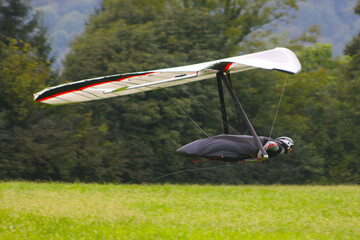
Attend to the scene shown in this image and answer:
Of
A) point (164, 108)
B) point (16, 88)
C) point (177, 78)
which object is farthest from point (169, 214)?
point (164, 108)

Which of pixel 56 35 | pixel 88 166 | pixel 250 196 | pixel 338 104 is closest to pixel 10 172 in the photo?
pixel 88 166

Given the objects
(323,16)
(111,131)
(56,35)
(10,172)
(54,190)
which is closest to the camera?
(54,190)

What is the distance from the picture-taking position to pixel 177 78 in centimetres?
782

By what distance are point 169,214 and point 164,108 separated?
1266cm

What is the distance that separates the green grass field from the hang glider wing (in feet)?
8.12

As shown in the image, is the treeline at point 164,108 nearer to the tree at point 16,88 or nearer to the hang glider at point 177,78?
the tree at point 16,88

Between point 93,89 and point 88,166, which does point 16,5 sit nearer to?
point 88,166

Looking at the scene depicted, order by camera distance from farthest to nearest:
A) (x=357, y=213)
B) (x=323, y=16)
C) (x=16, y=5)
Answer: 1. (x=323, y=16)
2. (x=16, y=5)
3. (x=357, y=213)

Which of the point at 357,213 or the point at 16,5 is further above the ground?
the point at 16,5

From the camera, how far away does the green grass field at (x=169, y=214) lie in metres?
8.52

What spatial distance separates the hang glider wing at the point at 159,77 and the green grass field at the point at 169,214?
247cm

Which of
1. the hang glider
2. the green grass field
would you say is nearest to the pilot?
the hang glider

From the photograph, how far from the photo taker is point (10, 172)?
1938 centimetres

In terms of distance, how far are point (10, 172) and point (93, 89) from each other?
12351mm
